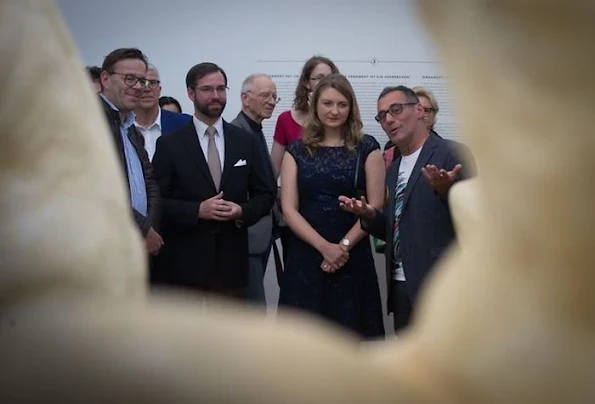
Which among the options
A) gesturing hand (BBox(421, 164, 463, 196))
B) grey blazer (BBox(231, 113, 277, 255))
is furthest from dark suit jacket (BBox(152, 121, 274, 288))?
gesturing hand (BBox(421, 164, 463, 196))

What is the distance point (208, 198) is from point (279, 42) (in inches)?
53.1

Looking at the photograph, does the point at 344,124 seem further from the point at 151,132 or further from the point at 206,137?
the point at 151,132

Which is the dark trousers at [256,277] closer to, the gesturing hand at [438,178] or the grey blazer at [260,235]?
the grey blazer at [260,235]

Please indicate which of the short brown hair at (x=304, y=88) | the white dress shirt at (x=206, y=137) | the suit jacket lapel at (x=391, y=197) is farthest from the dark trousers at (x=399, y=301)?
the short brown hair at (x=304, y=88)

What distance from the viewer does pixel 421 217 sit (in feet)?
5.29

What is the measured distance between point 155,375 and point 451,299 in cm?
10

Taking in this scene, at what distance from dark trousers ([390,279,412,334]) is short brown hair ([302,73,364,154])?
0.42 m

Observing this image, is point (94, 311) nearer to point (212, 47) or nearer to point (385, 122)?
point (385, 122)

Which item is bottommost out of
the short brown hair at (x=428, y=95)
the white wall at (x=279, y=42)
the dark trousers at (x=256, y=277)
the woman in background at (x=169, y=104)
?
the dark trousers at (x=256, y=277)

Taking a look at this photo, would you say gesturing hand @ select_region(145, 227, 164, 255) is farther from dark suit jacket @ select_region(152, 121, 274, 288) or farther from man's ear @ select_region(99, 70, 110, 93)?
man's ear @ select_region(99, 70, 110, 93)

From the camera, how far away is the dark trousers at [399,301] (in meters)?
1.80

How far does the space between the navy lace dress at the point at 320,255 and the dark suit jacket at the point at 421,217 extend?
0.67ft

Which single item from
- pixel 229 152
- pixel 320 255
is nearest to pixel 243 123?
pixel 229 152

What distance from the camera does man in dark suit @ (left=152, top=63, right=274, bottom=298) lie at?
1.91 meters
